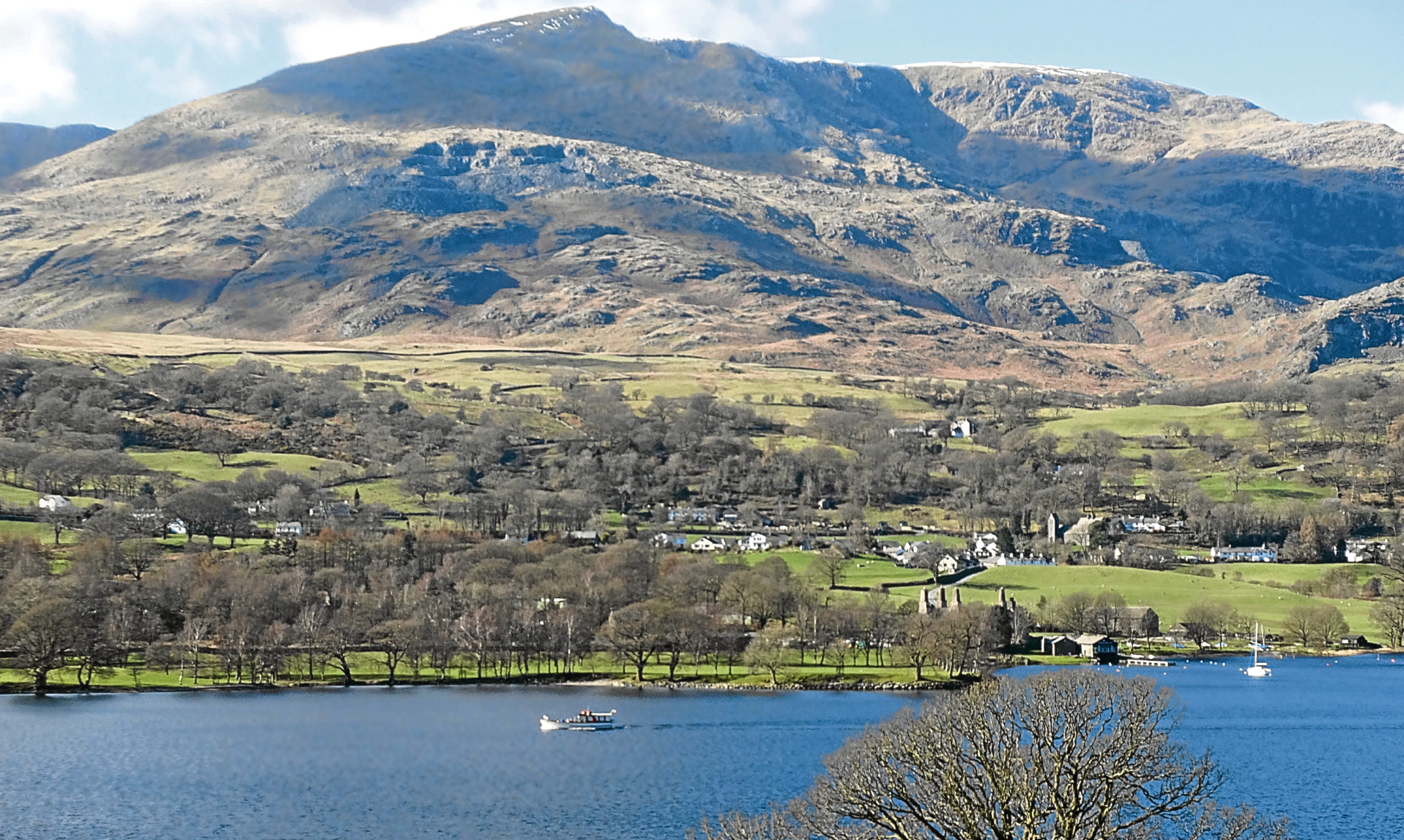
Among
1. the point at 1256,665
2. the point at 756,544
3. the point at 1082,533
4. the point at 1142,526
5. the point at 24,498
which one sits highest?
the point at 24,498

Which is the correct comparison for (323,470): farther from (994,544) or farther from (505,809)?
(505,809)

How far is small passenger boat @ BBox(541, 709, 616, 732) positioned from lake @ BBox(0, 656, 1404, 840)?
0.96m

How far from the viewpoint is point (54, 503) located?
453 feet

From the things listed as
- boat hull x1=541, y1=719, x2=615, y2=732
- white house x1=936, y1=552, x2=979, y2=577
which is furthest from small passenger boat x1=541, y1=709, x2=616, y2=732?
white house x1=936, y1=552, x2=979, y2=577

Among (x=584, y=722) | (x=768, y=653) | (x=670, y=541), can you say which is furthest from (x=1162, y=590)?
(x=584, y=722)

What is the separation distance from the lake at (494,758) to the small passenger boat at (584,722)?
96 centimetres

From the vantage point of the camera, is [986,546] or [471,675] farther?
[986,546]

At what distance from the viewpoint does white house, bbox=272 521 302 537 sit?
137m

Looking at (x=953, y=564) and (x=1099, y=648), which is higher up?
(x=953, y=564)

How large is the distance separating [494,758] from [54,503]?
85847 mm

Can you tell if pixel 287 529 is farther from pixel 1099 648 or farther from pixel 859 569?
pixel 1099 648

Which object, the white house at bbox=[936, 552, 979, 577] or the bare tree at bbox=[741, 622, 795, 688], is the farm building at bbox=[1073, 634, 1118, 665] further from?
the white house at bbox=[936, 552, 979, 577]

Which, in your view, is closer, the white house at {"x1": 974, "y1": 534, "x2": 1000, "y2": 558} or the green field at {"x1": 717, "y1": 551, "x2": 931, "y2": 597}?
the green field at {"x1": 717, "y1": 551, "x2": 931, "y2": 597}

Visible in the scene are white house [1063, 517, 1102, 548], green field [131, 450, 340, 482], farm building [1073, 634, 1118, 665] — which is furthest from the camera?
green field [131, 450, 340, 482]
